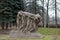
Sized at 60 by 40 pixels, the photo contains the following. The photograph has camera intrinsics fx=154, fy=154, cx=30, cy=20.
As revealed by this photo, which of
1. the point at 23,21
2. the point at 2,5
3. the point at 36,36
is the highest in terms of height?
the point at 2,5

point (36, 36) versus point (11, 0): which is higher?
point (11, 0)

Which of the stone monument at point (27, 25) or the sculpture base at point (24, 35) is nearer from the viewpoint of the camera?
the sculpture base at point (24, 35)

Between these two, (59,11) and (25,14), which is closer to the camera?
(25,14)

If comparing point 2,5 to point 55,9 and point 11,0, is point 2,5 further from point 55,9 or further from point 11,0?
point 55,9

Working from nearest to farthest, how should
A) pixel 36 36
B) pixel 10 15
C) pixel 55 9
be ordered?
pixel 36 36
pixel 10 15
pixel 55 9

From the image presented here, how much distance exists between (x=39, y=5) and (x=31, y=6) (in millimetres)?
1446

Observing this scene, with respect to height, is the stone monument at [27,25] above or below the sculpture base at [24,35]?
above

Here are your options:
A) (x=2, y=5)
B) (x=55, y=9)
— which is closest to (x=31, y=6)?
(x=55, y=9)

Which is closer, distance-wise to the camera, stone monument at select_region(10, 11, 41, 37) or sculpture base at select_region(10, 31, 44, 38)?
sculpture base at select_region(10, 31, 44, 38)

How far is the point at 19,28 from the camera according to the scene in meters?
13.6

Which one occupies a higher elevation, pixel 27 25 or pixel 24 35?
pixel 27 25

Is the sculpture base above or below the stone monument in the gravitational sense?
below

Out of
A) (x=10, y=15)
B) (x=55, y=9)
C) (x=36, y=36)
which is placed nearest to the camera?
(x=36, y=36)

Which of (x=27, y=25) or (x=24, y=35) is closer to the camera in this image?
(x=24, y=35)
